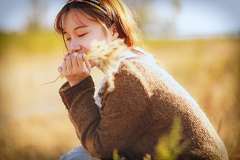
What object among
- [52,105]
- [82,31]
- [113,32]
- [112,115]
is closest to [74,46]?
[82,31]

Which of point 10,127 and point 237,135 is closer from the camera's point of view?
point 237,135

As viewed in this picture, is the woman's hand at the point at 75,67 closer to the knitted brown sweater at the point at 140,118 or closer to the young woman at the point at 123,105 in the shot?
the young woman at the point at 123,105

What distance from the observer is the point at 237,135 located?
223cm

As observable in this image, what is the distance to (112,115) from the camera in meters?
1.08

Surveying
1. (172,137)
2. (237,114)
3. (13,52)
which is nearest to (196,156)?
(172,137)

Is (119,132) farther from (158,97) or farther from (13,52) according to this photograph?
(13,52)

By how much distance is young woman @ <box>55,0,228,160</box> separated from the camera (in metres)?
1.06

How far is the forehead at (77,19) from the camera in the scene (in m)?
1.31

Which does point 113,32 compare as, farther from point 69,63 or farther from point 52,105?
point 52,105

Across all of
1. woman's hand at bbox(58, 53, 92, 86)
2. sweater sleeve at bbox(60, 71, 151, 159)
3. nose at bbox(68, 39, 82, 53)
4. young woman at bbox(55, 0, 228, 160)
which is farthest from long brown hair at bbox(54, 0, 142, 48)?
sweater sleeve at bbox(60, 71, 151, 159)

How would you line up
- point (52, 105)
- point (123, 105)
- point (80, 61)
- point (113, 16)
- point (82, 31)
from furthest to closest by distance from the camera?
point (52, 105), point (113, 16), point (82, 31), point (80, 61), point (123, 105)

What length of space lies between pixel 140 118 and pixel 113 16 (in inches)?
31.7

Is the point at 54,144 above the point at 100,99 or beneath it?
beneath

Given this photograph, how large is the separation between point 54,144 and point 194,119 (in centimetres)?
219
